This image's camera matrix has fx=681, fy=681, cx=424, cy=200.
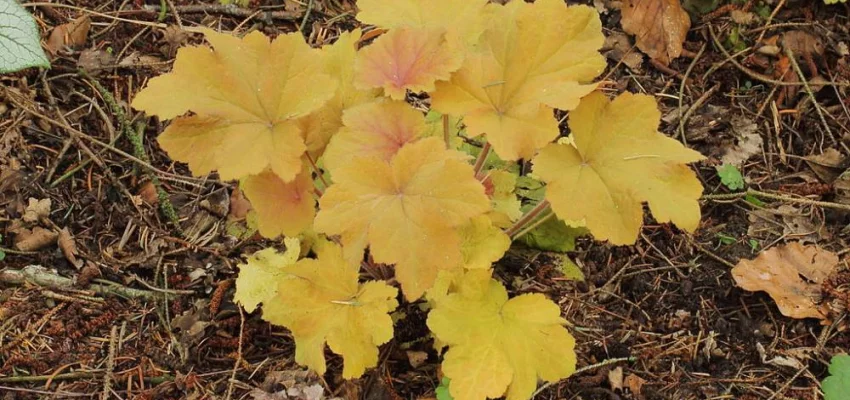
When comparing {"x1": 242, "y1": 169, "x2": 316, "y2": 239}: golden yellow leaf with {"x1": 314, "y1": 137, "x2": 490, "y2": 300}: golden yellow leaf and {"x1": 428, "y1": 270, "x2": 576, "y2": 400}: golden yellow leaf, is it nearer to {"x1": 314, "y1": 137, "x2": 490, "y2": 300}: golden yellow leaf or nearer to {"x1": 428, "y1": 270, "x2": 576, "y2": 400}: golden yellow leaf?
{"x1": 314, "y1": 137, "x2": 490, "y2": 300}: golden yellow leaf

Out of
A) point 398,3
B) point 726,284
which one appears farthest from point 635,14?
point 398,3

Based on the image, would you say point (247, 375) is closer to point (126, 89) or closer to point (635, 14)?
point (126, 89)

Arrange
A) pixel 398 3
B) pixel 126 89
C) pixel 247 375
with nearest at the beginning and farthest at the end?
pixel 398 3 → pixel 247 375 → pixel 126 89

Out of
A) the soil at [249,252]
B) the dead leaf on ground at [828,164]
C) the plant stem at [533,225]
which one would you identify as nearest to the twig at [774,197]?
→ the soil at [249,252]

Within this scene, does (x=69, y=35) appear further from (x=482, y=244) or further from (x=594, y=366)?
(x=594, y=366)

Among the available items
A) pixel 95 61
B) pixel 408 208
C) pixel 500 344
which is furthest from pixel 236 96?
pixel 95 61

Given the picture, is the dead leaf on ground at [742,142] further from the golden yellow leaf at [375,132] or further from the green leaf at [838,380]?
the golden yellow leaf at [375,132]

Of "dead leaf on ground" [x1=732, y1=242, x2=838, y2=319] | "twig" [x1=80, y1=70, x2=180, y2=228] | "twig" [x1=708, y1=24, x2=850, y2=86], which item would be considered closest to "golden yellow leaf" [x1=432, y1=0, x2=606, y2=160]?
"dead leaf on ground" [x1=732, y1=242, x2=838, y2=319]
